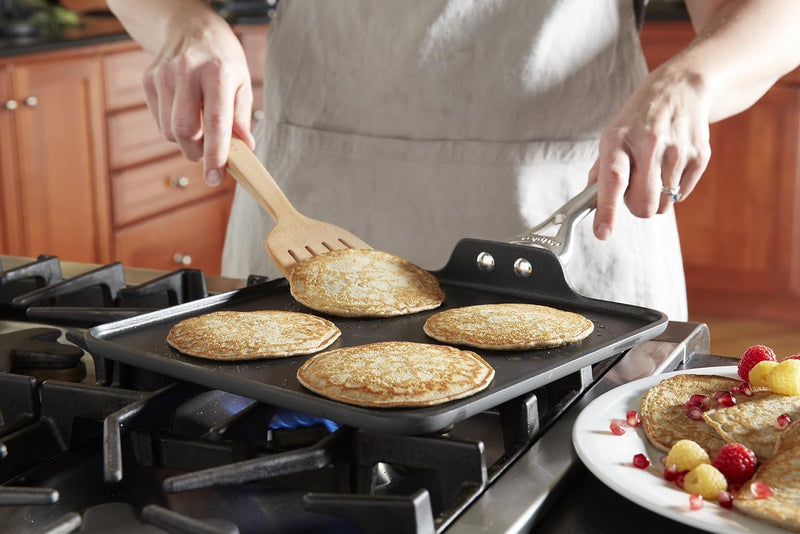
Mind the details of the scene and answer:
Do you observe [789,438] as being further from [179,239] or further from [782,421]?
[179,239]

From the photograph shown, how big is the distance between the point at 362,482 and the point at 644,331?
12.7 inches

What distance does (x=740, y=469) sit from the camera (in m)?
0.66

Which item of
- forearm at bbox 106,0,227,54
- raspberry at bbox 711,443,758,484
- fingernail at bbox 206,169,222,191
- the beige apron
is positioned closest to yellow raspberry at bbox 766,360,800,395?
raspberry at bbox 711,443,758,484

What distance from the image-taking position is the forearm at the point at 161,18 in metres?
1.33

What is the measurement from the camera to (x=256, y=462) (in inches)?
25.8

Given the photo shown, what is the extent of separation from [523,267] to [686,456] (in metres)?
0.41

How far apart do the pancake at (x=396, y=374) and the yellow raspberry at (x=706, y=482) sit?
0.19 metres

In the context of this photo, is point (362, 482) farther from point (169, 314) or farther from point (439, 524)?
point (169, 314)

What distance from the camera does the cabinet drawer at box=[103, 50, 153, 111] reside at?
10.9 ft

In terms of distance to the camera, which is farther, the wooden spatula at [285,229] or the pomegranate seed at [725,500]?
the wooden spatula at [285,229]

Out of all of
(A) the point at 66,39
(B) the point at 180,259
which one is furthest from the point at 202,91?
(B) the point at 180,259

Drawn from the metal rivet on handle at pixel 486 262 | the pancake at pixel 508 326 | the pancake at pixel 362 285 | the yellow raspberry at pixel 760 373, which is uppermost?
the metal rivet on handle at pixel 486 262

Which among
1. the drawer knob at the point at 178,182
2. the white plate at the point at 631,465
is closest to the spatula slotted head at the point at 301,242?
the white plate at the point at 631,465

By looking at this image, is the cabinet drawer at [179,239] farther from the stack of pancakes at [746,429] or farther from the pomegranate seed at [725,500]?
the pomegranate seed at [725,500]
